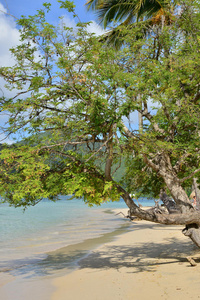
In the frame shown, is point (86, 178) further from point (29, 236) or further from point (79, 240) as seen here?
point (29, 236)

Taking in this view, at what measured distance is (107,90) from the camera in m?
7.72

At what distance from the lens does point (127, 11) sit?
1547 centimetres

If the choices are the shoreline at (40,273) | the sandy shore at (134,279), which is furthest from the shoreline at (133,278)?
the shoreline at (40,273)

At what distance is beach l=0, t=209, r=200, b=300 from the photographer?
7.98m

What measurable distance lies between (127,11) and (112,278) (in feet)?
39.5

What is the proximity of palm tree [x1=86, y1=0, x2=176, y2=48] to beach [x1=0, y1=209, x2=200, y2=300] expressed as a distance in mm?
8878

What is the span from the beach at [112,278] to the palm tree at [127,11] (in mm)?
8878

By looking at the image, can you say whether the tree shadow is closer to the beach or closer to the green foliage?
the beach

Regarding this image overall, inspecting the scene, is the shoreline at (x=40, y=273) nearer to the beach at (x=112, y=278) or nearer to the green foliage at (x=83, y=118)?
the beach at (x=112, y=278)

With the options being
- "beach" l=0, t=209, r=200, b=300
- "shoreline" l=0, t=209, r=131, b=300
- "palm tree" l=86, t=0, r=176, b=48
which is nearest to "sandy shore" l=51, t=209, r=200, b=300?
"beach" l=0, t=209, r=200, b=300

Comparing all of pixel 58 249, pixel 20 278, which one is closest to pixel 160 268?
pixel 20 278

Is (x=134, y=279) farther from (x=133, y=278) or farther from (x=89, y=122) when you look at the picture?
(x=89, y=122)

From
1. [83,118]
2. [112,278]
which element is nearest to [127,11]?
[83,118]

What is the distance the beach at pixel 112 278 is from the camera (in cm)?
798
